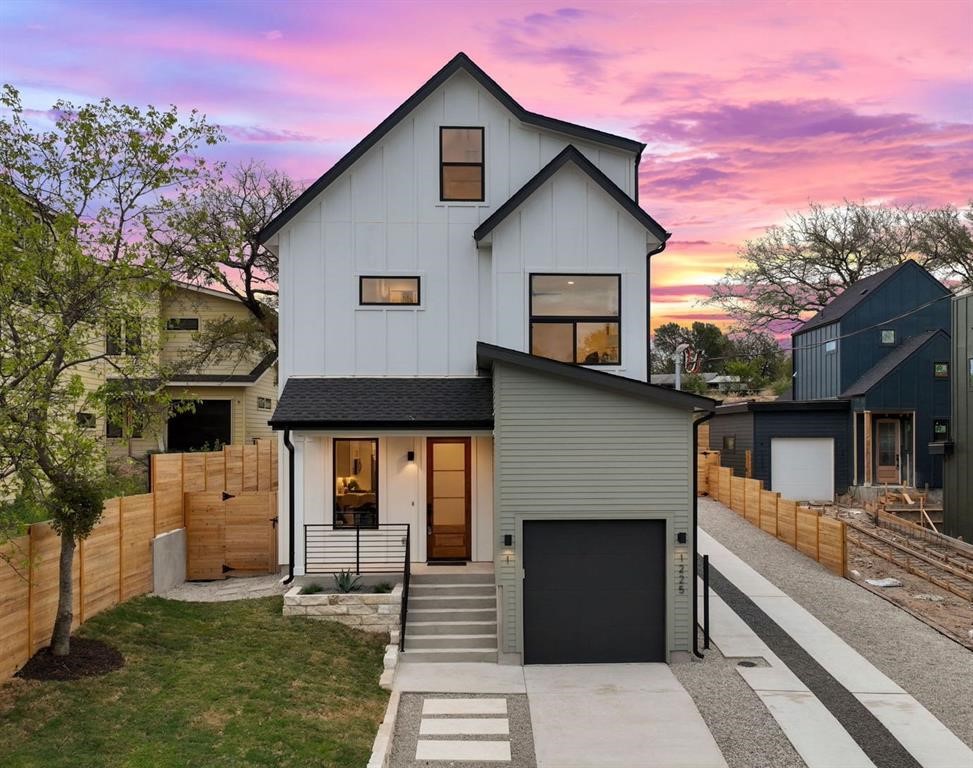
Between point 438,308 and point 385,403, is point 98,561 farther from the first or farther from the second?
point 438,308

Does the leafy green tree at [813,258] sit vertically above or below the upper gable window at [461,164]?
above

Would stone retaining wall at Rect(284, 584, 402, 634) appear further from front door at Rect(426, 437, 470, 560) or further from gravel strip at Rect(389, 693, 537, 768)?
gravel strip at Rect(389, 693, 537, 768)

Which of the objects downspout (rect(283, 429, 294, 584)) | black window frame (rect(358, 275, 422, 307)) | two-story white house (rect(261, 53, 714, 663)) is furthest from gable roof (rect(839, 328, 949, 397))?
downspout (rect(283, 429, 294, 584))

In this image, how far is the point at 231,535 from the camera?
52.6ft

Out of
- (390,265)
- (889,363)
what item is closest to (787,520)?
(889,363)

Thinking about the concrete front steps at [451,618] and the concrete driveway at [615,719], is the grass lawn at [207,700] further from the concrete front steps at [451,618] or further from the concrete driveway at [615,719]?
the concrete driveway at [615,719]

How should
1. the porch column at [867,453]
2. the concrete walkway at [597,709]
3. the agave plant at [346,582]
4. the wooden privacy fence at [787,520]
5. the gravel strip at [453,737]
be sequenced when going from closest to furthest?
1. the gravel strip at [453,737]
2. the concrete walkway at [597,709]
3. the agave plant at [346,582]
4. the wooden privacy fence at [787,520]
5. the porch column at [867,453]

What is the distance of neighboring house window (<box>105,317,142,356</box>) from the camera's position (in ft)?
33.6

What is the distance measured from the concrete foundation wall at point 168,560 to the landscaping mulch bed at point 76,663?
12.4 feet

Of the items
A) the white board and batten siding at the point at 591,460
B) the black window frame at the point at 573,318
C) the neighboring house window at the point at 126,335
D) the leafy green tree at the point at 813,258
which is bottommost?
the white board and batten siding at the point at 591,460

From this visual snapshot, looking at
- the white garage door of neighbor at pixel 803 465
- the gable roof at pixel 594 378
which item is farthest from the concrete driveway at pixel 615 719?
the white garage door of neighbor at pixel 803 465

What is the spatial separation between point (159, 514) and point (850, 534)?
58.6ft

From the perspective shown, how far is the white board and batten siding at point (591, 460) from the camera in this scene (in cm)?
1178

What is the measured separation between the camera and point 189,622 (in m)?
12.3
